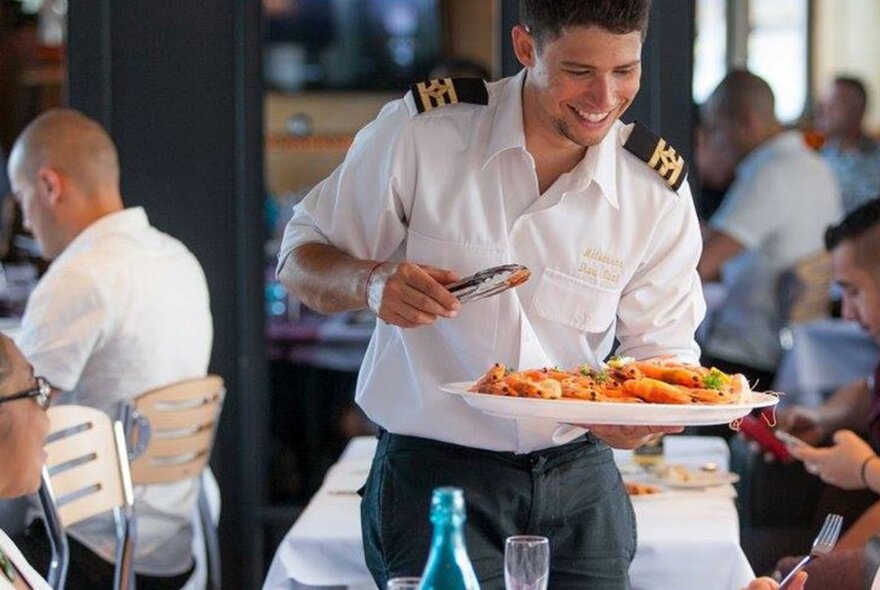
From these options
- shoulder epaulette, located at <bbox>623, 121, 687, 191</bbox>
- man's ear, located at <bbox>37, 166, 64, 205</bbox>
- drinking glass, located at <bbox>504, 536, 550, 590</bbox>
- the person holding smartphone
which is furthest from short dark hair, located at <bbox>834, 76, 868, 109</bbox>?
drinking glass, located at <bbox>504, 536, 550, 590</bbox>

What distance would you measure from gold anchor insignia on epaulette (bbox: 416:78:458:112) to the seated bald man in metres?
1.70

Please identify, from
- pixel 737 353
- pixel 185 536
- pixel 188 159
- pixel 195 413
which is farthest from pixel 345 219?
pixel 737 353

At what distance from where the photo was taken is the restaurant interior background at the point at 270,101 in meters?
5.04

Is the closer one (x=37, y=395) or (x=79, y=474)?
(x=37, y=395)

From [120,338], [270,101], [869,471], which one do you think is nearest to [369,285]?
[869,471]

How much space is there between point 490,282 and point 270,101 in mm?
7180

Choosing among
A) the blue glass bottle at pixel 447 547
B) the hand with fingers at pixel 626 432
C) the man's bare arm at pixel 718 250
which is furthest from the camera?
the man's bare arm at pixel 718 250

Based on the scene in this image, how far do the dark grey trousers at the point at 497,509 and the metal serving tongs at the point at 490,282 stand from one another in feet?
1.09

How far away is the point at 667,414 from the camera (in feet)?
7.63

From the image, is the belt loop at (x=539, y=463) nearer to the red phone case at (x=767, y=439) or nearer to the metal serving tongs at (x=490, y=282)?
the metal serving tongs at (x=490, y=282)

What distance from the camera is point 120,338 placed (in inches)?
163

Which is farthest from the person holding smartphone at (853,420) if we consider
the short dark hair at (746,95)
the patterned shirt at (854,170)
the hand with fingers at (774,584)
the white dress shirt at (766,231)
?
the patterned shirt at (854,170)

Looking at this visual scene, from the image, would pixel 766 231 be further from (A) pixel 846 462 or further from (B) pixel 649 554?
(B) pixel 649 554

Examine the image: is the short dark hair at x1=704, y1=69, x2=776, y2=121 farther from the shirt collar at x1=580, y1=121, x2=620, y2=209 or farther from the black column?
the shirt collar at x1=580, y1=121, x2=620, y2=209
